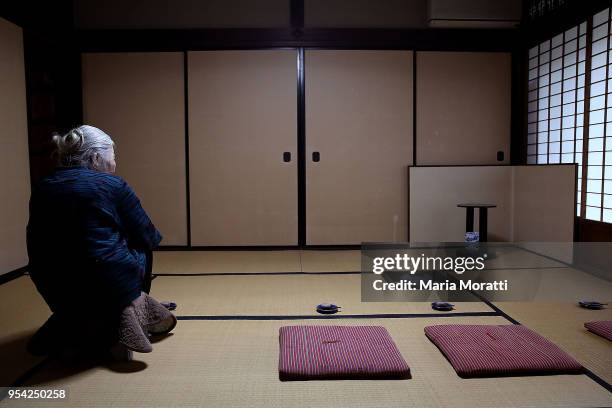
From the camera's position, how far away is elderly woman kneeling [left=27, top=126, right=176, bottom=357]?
7.47ft

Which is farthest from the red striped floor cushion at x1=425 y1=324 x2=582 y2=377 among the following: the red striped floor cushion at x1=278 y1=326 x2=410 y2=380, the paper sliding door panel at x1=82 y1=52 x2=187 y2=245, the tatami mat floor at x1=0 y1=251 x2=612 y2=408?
the paper sliding door panel at x1=82 y1=52 x2=187 y2=245

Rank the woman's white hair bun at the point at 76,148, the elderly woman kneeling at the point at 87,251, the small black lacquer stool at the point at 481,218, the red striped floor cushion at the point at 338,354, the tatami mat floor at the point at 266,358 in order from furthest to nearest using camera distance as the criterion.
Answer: the small black lacquer stool at the point at 481,218 → the woman's white hair bun at the point at 76,148 → the elderly woman kneeling at the point at 87,251 → the red striped floor cushion at the point at 338,354 → the tatami mat floor at the point at 266,358

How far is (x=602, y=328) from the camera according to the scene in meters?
2.66

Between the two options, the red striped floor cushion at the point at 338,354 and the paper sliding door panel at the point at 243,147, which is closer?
the red striped floor cushion at the point at 338,354

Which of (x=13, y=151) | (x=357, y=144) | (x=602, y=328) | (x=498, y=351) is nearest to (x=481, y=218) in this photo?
(x=357, y=144)

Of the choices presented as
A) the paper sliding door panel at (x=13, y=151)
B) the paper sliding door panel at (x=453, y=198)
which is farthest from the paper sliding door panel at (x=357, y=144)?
the paper sliding door panel at (x=13, y=151)

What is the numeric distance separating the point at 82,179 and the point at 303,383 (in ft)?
4.16

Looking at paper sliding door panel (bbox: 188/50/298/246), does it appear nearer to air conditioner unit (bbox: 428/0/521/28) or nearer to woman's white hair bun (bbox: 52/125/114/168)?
air conditioner unit (bbox: 428/0/521/28)

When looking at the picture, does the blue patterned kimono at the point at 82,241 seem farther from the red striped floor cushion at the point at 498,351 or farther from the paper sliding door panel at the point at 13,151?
the paper sliding door panel at the point at 13,151

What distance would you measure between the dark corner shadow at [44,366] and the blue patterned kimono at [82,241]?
0.23 m

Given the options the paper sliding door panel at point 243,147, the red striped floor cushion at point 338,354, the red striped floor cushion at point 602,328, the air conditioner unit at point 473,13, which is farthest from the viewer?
the paper sliding door panel at point 243,147

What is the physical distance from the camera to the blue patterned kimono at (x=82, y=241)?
227 cm

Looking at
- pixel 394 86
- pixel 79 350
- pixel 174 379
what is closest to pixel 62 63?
pixel 394 86

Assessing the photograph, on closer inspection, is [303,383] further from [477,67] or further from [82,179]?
[477,67]
